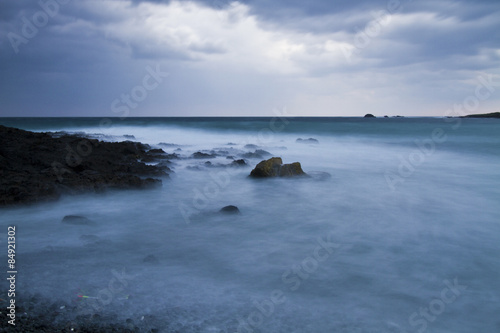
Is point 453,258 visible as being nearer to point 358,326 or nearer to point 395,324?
point 395,324

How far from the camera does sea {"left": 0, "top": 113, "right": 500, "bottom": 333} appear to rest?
343cm

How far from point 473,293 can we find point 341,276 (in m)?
1.55

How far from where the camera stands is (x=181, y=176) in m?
10.9

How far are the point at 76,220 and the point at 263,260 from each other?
3.57 metres

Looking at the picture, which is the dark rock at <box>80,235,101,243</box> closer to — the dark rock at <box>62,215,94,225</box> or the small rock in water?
the dark rock at <box>62,215,94,225</box>

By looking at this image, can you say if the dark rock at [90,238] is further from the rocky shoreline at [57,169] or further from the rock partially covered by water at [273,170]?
the rock partially covered by water at [273,170]

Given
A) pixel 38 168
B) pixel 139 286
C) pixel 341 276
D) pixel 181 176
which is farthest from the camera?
pixel 181 176

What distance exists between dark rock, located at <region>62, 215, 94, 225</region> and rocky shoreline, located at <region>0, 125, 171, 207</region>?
1.37m

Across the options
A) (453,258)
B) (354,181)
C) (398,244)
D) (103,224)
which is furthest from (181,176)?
(453,258)

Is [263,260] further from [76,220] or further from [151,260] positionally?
[76,220]

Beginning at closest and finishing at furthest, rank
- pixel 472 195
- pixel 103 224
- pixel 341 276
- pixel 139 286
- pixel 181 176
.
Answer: pixel 139 286, pixel 341 276, pixel 103 224, pixel 472 195, pixel 181 176

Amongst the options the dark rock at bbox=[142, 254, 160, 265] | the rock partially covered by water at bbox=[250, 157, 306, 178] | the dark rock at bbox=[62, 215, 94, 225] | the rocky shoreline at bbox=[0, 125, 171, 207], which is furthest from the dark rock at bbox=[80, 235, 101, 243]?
the rock partially covered by water at bbox=[250, 157, 306, 178]

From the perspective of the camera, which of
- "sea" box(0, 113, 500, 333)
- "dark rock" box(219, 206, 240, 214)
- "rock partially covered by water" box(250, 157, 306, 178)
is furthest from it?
"rock partially covered by water" box(250, 157, 306, 178)

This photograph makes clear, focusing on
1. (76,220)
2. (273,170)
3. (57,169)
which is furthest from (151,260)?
(273,170)
